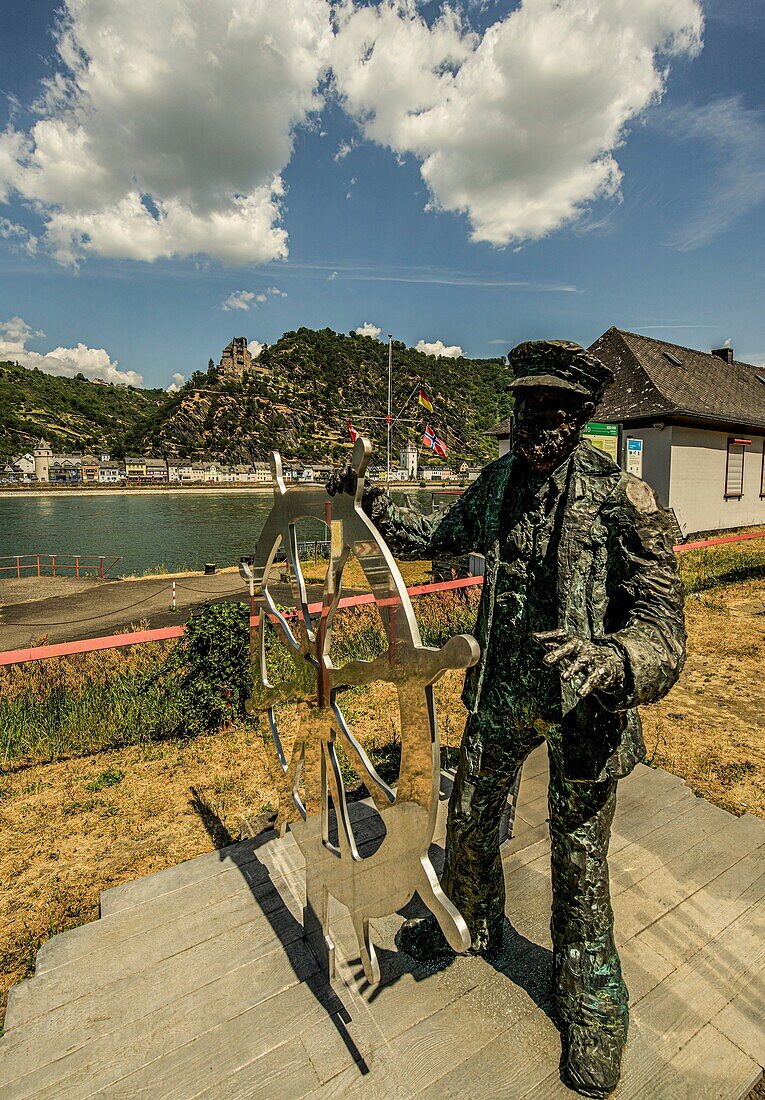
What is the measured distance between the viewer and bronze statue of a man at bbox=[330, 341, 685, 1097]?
5.63 feet

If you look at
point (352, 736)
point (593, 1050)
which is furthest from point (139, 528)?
point (593, 1050)

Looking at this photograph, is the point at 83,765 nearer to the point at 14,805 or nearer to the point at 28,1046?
the point at 14,805

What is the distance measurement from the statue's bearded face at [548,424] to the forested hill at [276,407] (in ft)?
267

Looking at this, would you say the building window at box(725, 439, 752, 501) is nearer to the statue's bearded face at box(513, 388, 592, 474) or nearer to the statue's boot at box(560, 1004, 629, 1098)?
the statue's bearded face at box(513, 388, 592, 474)

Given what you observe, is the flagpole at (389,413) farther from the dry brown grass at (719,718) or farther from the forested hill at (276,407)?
the forested hill at (276,407)

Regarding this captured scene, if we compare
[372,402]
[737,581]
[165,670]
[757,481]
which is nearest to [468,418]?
[372,402]

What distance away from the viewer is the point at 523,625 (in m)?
1.87

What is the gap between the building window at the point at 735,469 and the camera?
1495 cm

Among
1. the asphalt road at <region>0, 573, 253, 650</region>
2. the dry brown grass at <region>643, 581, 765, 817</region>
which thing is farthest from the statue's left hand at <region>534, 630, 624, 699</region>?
Answer: the asphalt road at <region>0, 573, 253, 650</region>

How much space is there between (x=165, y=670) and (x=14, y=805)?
65.5 inches

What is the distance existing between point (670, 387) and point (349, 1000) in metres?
15.2

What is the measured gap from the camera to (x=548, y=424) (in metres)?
1.77

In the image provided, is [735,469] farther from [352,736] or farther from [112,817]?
[352,736]

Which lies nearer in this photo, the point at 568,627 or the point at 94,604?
the point at 568,627
